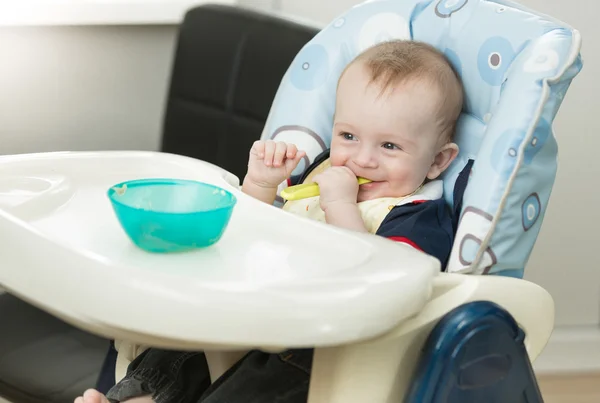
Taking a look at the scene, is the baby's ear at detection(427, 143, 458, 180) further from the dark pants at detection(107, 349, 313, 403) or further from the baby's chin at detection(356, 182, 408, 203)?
the dark pants at detection(107, 349, 313, 403)

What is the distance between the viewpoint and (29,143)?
1.73 metres

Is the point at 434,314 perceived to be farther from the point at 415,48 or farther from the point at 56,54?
the point at 56,54

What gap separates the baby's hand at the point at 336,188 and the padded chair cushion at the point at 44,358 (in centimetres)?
48

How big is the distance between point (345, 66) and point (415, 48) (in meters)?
0.13

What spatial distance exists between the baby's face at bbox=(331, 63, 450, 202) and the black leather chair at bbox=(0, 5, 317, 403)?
413mm

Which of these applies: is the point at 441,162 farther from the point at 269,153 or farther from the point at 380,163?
the point at 269,153

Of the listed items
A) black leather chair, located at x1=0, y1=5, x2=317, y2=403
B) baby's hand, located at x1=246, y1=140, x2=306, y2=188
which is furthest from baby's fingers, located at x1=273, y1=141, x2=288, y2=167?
black leather chair, located at x1=0, y1=5, x2=317, y2=403

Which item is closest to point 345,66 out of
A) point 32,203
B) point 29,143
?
point 32,203

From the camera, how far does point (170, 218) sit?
0.79 m

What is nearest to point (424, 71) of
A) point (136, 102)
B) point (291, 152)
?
point (291, 152)

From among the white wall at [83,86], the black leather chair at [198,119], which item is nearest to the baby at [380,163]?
the black leather chair at [198,119]

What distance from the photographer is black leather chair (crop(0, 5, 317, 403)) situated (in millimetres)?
1332

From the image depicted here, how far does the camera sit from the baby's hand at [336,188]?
1.06m

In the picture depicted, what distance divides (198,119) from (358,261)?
90cm
